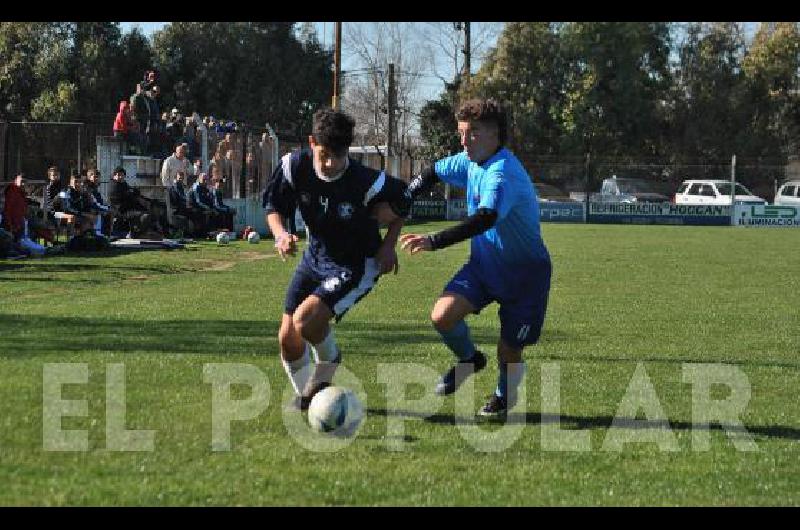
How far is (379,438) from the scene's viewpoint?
6.33 metres

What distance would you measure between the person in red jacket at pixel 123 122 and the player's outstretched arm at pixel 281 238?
20470 millimetres

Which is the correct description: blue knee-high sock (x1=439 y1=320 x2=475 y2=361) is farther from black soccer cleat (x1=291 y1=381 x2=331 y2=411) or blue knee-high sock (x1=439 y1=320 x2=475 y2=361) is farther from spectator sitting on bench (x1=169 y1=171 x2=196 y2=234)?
spectator sitting on bench (x1=169 y1=171 x2=196 y2=234)

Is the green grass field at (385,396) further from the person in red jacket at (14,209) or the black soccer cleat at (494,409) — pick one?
the person in red jacket at (14,209)

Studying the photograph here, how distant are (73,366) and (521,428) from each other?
3.26 m

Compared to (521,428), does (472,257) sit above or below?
above

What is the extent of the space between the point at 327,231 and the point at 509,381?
4.82 feet

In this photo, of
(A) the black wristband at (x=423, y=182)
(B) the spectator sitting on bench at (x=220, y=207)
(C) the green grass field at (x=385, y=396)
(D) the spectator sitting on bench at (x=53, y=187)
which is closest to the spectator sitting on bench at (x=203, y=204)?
(B) the spectator sitting on bench at (x=220, y=207)

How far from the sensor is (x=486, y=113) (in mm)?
7027

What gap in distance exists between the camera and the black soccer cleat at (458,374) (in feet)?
24.7

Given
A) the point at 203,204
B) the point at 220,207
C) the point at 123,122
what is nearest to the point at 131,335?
the point at 203,204

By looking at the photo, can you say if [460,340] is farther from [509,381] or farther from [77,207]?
[77,207]
